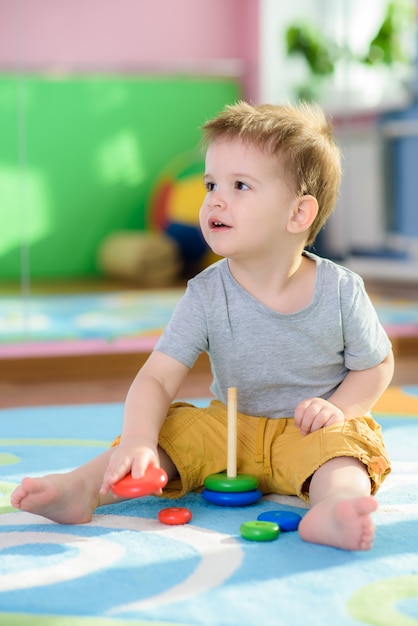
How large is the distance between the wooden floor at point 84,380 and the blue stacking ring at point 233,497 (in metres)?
0.69

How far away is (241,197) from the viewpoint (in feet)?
3.52

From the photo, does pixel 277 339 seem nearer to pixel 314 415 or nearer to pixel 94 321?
pixel 314 415

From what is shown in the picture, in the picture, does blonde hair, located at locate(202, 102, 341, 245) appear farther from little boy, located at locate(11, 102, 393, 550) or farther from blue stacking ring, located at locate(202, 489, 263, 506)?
blue stacking ring, located at locate(202, 489, 263, 506)

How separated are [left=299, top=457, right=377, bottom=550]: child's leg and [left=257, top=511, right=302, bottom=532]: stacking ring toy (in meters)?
0.03

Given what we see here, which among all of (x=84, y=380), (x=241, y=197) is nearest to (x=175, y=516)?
(x=241, y=197)

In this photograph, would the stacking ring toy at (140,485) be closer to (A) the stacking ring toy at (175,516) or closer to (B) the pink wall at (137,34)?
(A) the stacking ring toy at (175,516)

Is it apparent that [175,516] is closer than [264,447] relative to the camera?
Yes

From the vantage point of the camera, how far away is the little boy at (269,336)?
1.04 m

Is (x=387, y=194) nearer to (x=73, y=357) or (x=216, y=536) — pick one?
(x=73, y=357)

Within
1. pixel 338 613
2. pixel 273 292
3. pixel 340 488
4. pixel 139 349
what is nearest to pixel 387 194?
pixel 139 349

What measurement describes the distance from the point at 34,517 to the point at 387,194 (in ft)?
8.32

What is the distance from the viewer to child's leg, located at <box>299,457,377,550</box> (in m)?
0.86

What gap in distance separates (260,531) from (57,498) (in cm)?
21

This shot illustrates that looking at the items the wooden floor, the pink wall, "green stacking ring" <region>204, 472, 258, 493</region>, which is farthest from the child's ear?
the pink wall
